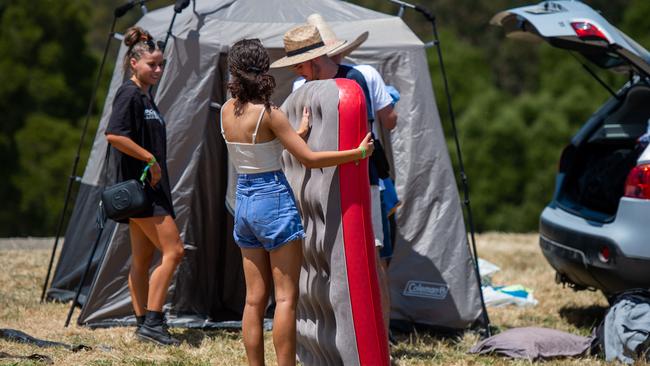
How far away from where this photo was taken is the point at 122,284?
6.38 meters

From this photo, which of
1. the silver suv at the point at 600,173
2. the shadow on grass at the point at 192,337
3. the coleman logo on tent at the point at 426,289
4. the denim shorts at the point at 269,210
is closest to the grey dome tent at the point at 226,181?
the coleman logo on tent at the point at 426,289

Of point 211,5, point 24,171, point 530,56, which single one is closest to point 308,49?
point 211,5

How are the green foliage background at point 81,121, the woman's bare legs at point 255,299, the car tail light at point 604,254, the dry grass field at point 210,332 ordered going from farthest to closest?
1. the green foliage background at point 81,121
2. the car tail light at point 604,254
3. the dry grass field at point 210,332
4. the woman's bare legs at point 255,299

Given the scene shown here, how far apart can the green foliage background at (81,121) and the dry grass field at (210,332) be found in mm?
16141

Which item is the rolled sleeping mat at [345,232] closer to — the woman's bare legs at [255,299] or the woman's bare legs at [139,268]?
the woman's bare legs at [255,299]

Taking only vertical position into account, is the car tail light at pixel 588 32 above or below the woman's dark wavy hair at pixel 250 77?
below

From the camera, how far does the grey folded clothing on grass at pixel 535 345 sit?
18.2 ft

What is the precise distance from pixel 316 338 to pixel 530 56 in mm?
32692

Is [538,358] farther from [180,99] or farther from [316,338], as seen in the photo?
[180,99]

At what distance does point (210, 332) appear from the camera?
20.4ft

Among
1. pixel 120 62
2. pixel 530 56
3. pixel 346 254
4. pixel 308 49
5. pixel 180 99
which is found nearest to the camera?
pixel 346 254

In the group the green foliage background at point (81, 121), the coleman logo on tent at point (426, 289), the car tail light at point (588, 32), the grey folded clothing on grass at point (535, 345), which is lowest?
the green foliage background at point (81, 121)

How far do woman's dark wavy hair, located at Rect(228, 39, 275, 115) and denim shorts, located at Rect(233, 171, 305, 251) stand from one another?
0.32 m

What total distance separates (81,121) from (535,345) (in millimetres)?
22712
